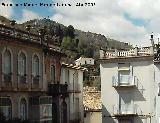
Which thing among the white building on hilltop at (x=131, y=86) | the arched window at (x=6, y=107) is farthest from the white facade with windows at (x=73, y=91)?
the arched window at (x=6, y=107)

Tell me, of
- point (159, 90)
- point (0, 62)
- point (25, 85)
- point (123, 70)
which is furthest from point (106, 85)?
point (0, 62)

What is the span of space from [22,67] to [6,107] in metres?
3.84

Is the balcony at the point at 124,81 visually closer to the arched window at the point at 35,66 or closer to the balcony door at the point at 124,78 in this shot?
the balcony door at the point at 124,78

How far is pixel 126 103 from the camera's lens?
41875 mm

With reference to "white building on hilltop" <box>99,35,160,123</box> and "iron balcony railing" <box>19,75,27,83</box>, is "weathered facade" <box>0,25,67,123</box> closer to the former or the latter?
"iron balcony railing" <box>19,75,27,83</box>

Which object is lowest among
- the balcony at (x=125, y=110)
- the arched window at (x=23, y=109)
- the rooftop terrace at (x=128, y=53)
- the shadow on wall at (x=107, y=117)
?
the shadow on wall at (x=107, y=117)

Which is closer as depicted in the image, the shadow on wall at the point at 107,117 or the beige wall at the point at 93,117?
the shadow on wall at the point at 107,117

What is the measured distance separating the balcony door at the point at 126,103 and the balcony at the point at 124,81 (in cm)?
90

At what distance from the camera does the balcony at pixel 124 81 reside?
4169 cm

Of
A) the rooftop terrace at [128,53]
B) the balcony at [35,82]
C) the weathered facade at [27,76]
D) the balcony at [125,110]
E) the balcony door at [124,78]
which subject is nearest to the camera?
the weathered facade at [27,76]

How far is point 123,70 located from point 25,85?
12704mm

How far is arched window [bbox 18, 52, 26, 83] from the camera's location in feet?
106

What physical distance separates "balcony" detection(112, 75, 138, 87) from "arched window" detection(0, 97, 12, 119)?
14.2 metres

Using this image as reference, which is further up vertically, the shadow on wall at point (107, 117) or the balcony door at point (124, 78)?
the balcony door at point (124, 78)
